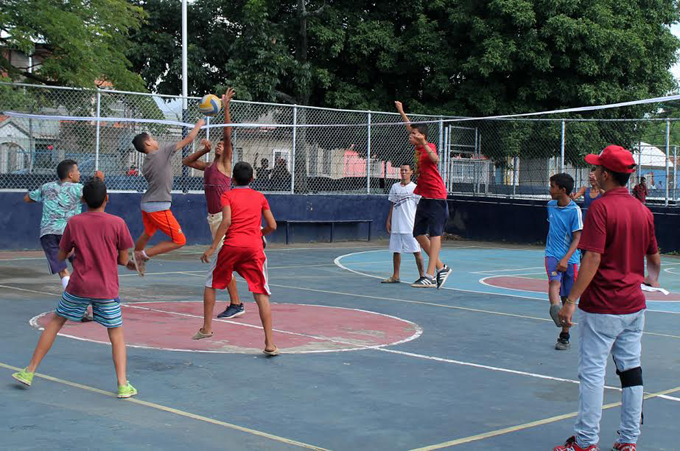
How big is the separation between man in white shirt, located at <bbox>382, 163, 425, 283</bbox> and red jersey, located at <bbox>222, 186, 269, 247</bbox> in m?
6.01

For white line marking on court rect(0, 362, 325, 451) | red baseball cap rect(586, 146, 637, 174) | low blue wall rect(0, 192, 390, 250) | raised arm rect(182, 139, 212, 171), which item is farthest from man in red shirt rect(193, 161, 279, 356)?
low blue wall rect(0, 192, 390, 250)

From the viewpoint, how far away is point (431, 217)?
1385 centimetres

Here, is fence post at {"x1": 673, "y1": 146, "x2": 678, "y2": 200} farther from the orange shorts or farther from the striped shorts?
the striped shorts

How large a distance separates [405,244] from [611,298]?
29.6ft

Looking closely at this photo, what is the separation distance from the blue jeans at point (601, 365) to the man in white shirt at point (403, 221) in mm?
8605

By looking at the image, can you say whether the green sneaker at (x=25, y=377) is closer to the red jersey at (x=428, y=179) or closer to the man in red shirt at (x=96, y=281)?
the man in red shirt at (x=96, y=281)

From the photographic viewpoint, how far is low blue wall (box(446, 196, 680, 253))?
79.1ft

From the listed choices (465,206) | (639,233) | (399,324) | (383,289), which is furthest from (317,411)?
(465,206)

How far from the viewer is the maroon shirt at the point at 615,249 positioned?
18.1ft

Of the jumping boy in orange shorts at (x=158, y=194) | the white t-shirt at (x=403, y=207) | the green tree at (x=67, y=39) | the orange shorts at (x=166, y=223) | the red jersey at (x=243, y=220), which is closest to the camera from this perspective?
the red jersey at (x=243, y=220)

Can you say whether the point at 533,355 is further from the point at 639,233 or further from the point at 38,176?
the point at 38,176

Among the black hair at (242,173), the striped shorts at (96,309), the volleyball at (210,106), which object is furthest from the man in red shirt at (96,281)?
the volleyball at (210,106)

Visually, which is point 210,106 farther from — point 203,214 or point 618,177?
point 203,214

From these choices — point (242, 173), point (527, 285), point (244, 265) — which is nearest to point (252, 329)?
point (244, 265)
